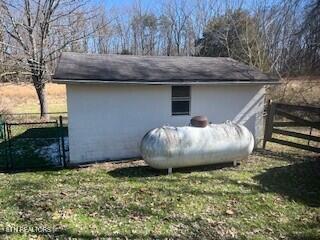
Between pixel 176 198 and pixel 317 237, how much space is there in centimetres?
276

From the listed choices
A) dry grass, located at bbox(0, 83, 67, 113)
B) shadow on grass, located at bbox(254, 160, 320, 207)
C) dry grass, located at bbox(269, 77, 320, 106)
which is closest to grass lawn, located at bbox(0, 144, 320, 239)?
shadow on grass, located at bbox(254, 160, 320, 207)

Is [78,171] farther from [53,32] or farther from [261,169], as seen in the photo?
[53,32]

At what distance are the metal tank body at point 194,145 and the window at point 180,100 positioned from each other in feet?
5.56

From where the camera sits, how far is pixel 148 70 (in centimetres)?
1115

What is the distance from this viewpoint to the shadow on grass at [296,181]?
7.47m

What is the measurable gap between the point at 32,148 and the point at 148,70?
17.6 ft

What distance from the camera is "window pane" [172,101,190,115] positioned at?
1104 centimetres

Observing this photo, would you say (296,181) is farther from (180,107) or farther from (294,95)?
(294,95)

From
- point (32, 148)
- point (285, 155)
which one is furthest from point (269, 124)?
point (32, 148)

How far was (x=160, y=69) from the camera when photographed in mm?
11430

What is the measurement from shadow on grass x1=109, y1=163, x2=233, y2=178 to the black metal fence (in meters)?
2.09

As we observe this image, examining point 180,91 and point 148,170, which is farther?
point 180,91

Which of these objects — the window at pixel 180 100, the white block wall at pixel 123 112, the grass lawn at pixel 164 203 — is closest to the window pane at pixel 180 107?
the window at pixel 180 100

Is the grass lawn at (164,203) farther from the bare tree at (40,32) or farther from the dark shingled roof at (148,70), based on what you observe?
the bare tree at (40,32)
